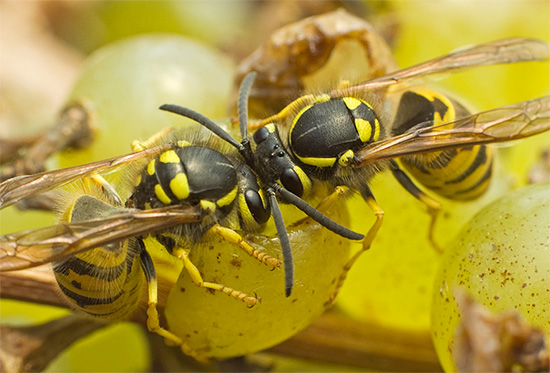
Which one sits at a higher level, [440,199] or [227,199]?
[227,199]

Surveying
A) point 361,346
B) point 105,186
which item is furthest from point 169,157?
point 361,346

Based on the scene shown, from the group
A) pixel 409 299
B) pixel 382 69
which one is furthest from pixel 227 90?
pixel 409 299

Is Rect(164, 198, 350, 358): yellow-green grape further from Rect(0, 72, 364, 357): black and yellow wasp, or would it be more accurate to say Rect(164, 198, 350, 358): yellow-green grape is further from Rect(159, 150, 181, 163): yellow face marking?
Rect(159, 150, 181, 163): yellow face marking

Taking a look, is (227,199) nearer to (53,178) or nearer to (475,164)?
(53,178)

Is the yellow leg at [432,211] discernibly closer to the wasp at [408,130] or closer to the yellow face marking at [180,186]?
the wasp at [408,130]

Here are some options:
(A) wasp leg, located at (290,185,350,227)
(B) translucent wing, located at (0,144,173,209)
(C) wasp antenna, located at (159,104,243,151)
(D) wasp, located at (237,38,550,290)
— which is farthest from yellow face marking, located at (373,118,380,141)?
(B) translucent wing, located at (0,144,173,209)

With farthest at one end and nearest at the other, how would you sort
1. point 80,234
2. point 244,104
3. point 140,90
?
point 140,90 < point 244,104 < point 80,234
